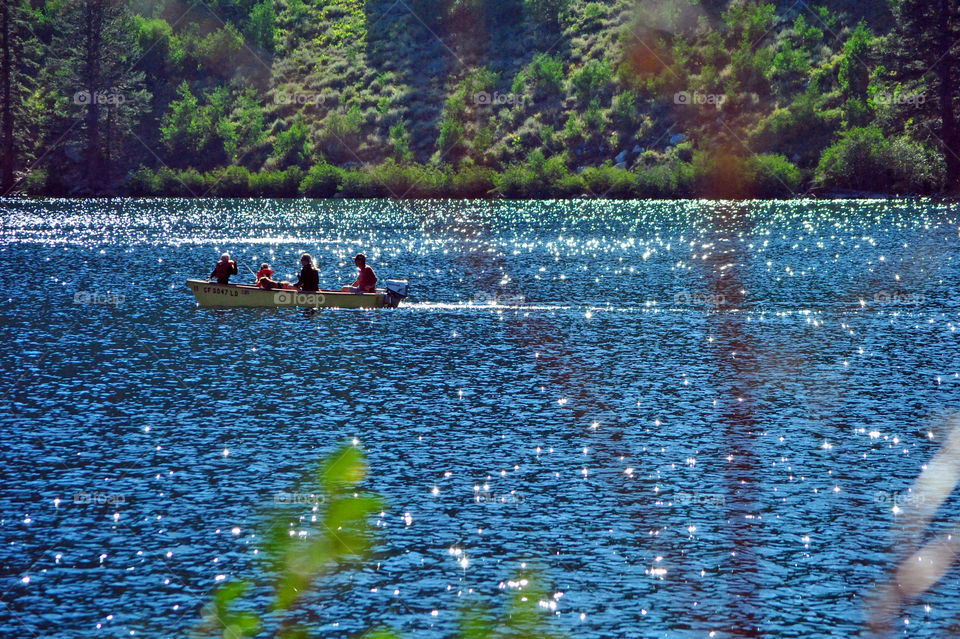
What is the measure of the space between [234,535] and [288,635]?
438 centimetres

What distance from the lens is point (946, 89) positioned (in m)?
111

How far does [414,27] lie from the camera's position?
17012 centimetres

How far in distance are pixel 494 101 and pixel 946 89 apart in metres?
60.9

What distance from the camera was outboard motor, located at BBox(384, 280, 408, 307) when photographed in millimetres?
48344

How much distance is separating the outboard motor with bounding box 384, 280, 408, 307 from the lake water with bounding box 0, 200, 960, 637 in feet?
3.14

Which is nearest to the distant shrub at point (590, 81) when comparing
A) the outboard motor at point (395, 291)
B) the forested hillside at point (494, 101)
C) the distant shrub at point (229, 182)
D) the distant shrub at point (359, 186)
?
the forested hillside at point (494, 101)

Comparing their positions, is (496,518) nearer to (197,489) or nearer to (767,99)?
(197,489)

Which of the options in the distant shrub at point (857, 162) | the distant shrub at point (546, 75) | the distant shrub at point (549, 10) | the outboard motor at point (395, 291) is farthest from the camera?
the distant shrub at point (549, 10)

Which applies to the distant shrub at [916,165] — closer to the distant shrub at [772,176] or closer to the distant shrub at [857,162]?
the distant shrub at [857,162]

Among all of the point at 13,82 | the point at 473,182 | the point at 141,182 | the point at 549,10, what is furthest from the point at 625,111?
the point at 13,82

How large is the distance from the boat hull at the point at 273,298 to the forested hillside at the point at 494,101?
8267cm

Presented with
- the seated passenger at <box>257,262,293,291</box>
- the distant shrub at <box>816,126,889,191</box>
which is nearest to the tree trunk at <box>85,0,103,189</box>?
the distant shrub at <box>816,126,889,191</box>

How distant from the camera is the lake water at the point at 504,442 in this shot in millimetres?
17484

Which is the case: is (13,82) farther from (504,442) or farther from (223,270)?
(504,442)
